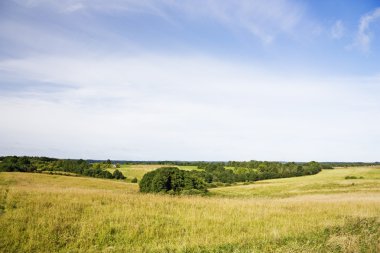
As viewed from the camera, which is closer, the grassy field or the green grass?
the grassy field

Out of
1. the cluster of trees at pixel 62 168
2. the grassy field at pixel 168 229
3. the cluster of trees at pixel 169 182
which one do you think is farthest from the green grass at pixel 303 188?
the cluster of trees at pixel 62 168

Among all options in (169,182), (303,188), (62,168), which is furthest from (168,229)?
(62,168)

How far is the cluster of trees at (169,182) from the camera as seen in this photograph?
32.3 m

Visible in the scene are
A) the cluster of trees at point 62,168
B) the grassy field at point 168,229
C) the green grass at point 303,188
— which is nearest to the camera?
the grassy field at point 168,229

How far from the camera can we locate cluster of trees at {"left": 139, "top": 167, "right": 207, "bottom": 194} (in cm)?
3228

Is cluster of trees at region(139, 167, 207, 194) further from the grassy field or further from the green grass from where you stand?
the grassy field

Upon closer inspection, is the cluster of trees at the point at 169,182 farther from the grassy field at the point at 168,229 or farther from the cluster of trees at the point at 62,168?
the cluster of trees at the point at 62,168

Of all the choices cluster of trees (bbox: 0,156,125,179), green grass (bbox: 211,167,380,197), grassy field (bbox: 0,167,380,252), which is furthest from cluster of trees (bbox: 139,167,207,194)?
cluster of trees (bbox: 0,156,125,179)

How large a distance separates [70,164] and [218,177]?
168 feet

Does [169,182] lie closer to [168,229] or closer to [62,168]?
[168,229]

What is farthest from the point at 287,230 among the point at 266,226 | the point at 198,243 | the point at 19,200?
the point at 19,200

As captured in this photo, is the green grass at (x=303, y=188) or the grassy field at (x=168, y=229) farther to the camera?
the green grass at (x=303, y=188)

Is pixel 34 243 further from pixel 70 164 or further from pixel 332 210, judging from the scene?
pixel 70 164

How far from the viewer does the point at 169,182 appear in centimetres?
3297
